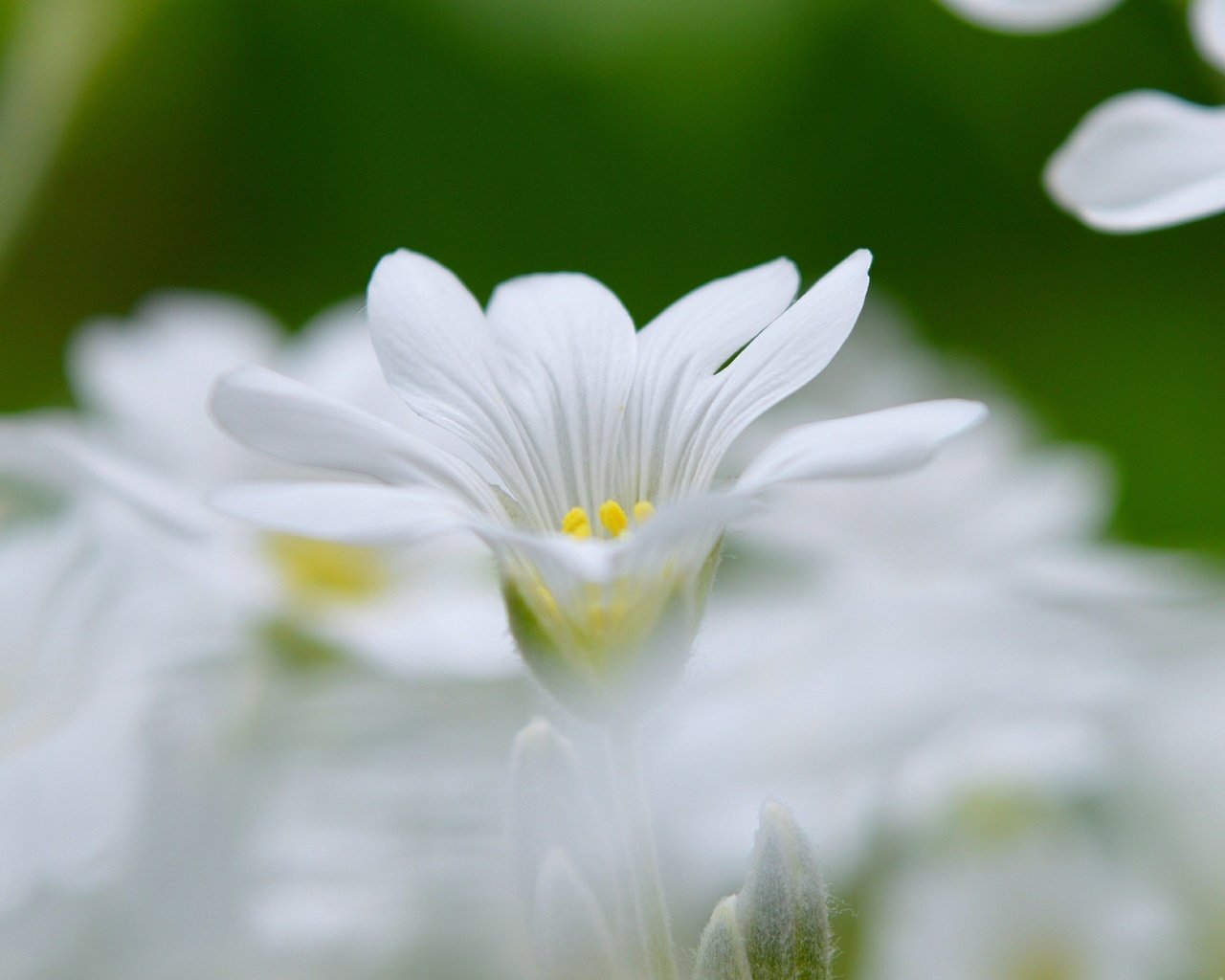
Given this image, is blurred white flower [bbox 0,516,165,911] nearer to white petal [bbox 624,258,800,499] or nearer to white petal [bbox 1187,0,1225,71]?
white petal [bbox 624,258,800,499]

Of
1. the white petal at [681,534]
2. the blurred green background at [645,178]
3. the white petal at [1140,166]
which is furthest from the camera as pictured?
the blurred green background at [645,178]

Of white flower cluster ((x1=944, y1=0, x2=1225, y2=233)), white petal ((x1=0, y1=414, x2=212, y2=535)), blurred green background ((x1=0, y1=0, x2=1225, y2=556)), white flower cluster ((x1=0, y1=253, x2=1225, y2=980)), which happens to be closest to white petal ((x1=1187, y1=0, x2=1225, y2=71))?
white flower cluster ((x1=944, y1=0, x2=1225, y2=233))

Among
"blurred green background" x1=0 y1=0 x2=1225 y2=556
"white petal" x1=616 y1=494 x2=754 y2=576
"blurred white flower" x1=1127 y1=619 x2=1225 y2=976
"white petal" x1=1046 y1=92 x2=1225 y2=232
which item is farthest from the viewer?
"blurred green background" x1=0 y1=0 x2=1225 y2=556

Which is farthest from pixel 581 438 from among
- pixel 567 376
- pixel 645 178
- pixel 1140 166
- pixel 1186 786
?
pixel 645 178

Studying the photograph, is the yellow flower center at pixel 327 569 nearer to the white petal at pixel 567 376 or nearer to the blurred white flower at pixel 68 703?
the blurred white flower at pixel 68 703

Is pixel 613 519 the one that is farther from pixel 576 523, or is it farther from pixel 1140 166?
pixel 1140 166

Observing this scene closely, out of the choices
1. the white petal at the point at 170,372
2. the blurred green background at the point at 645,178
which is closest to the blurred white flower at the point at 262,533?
the white petal at the point at 170,372

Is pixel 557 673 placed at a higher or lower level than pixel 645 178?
lower
